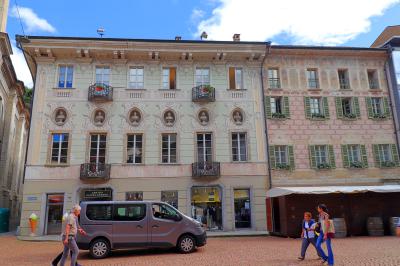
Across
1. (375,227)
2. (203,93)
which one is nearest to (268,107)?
(203,93)

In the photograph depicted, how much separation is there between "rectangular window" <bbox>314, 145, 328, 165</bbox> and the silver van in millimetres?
12346

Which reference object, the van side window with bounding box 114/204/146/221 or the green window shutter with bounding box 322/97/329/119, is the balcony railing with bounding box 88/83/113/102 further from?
the green window shutter with bounding box 322/97/329/119

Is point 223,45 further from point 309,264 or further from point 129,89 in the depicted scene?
point 309,264

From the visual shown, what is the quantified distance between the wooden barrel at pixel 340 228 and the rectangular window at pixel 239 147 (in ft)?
21.3

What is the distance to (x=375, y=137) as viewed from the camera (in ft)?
75.7

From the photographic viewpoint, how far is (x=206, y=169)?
821 inches

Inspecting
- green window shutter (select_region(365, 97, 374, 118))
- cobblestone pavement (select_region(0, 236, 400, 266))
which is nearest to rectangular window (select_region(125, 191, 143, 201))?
cobblestone pavement (select_region(0, 236, 400, 266))

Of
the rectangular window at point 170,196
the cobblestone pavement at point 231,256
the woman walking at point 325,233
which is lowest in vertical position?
the cobblestone pavement at point 231,256

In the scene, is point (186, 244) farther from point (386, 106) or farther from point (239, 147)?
point (386, 106)

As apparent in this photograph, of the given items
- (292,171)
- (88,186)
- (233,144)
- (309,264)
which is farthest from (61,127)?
(309,264)

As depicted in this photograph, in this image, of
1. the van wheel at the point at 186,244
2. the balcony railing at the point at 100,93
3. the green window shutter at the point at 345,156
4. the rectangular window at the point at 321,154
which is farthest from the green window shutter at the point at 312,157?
the balcony railing at the point at 100,93

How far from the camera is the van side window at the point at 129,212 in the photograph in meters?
12.6

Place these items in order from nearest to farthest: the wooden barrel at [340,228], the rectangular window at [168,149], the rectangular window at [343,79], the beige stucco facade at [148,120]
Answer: the wooden barrel at [340,228] → the beige stucco facade at [148,120] → the rectangular window at [168,149] → the rectangular window at [343,79]

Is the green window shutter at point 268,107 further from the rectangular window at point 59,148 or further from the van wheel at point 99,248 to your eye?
the van wheel at point 99,248
